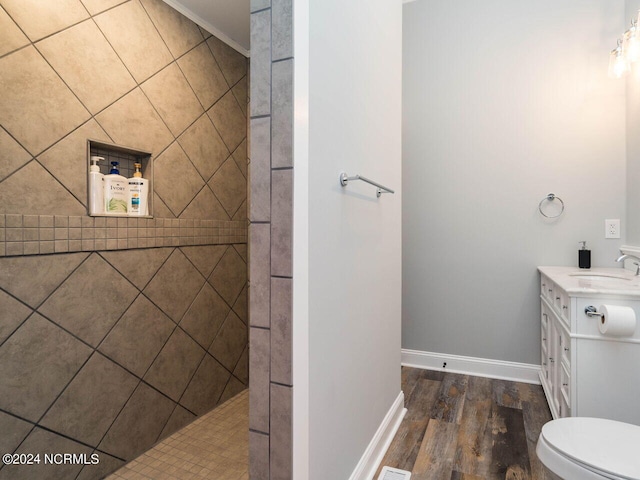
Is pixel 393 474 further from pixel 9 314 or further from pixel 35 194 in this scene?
pixel 35 194

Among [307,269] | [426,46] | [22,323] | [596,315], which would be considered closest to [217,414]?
[22,323]

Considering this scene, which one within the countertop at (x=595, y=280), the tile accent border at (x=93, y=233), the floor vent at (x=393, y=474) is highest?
the tile accent border at (x=93, y=233)

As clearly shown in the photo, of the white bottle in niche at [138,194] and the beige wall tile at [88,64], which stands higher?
the beige wall tile at [88,64]

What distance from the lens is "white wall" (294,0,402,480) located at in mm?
1070

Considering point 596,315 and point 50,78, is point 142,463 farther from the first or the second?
point 596,315

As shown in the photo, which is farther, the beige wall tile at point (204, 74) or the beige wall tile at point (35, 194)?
the beige wall tile at point (204, 74)

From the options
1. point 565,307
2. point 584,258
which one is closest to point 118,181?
point 565,307

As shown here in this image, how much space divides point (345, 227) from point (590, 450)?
93 centimetres

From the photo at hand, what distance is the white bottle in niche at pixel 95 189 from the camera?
67.0 inches

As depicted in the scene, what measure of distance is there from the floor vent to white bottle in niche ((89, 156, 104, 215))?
166cm

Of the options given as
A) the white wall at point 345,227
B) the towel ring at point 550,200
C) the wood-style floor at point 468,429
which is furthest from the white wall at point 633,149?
the white wall at point 345,227

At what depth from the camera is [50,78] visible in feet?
5.03

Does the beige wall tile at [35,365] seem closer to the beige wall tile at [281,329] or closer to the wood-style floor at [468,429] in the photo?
the beige wall tile at [281,329]

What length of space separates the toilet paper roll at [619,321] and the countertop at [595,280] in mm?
82
